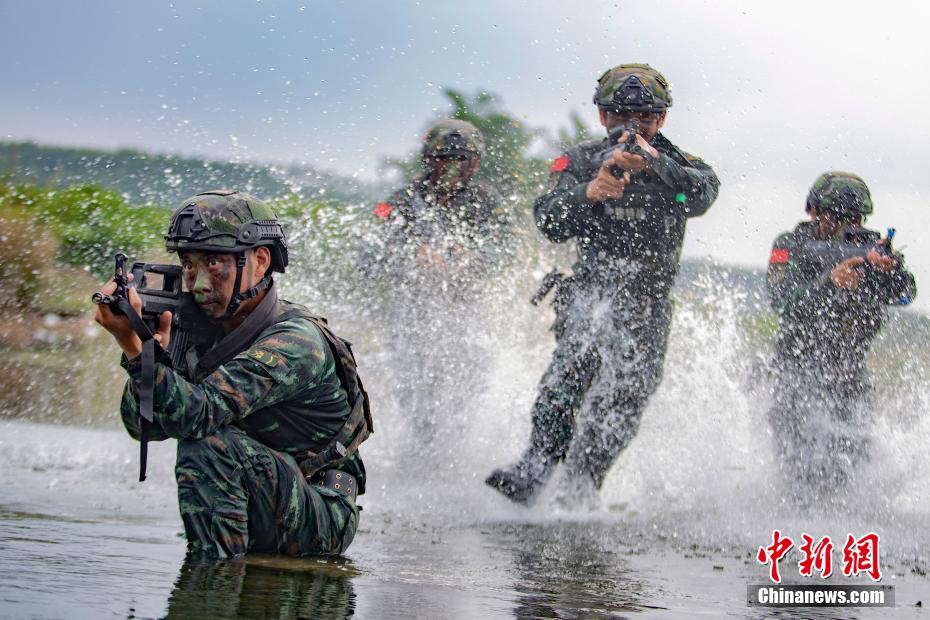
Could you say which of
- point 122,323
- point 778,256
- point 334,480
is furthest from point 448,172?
point 122,323

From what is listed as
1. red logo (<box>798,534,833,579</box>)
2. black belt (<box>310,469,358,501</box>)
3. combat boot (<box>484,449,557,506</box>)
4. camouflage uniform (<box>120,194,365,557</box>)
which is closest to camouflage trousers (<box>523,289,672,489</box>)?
combat boot (<box>484,449,557,506</box>)

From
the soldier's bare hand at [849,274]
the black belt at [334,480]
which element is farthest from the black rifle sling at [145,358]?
the soldier's bare hand at [849,274]

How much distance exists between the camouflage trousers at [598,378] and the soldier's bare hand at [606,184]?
552 mm

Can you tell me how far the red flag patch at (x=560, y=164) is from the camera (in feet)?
26.5

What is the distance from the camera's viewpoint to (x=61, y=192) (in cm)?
1545

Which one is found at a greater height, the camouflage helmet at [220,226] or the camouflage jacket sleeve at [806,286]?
the camouflage jacket sleeve at [806,286]

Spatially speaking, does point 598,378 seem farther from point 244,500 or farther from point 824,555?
point 244,500

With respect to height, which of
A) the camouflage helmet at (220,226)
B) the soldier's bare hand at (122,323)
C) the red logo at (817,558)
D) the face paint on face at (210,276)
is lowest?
the red logo at (817,558)

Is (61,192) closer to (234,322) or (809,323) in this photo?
(809,323)

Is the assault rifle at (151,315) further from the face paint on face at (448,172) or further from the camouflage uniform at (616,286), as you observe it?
the face paint on face at (448,172)

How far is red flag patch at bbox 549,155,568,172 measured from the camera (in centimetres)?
807

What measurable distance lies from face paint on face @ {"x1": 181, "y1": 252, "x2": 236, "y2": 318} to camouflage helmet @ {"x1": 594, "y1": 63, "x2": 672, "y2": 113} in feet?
13.6

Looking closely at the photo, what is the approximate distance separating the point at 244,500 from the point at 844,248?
5.82m

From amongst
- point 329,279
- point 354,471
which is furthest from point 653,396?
point 354,471
